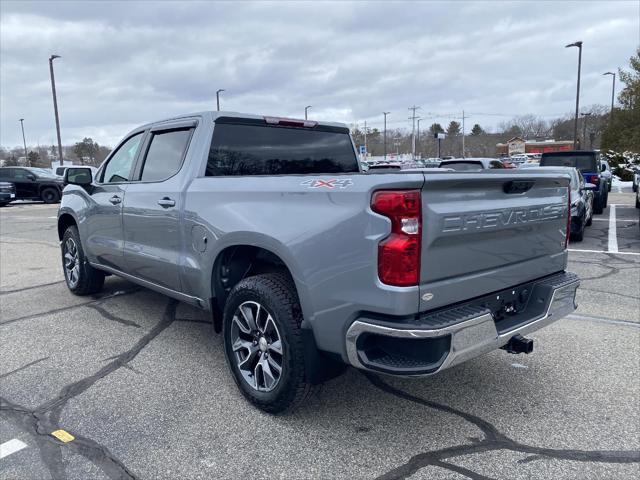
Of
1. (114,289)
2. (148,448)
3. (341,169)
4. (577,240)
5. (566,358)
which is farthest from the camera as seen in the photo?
(577,240)

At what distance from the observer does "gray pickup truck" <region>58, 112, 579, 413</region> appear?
2.52 meters

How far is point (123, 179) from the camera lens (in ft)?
16.2

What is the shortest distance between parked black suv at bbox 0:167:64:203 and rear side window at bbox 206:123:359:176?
20.9 m

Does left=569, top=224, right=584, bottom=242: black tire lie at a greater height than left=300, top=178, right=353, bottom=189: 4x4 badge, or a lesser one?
lesser

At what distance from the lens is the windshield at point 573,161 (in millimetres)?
13805

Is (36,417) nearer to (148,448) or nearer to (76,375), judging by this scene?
(76,375)

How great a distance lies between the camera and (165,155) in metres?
4.37

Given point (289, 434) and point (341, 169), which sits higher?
point (341, 169)

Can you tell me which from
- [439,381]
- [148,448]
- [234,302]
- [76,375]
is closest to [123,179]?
[76,375]

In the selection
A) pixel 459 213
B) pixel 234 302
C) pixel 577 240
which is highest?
pixel 459 213

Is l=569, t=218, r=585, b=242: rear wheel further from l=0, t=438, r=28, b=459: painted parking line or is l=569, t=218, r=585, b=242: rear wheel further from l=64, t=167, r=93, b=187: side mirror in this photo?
l=0, t=438, r=28, b=459: painted parking line

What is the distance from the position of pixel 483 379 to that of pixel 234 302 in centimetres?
192

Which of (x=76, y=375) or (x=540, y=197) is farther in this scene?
(x=76, y=375)

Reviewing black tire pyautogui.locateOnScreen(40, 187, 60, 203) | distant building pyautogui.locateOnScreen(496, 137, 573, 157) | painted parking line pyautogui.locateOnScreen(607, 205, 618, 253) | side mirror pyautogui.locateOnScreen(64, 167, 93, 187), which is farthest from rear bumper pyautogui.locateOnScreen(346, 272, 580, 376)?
distant building pyautogui.locateOnScreen(496, 137, 573, 157)
